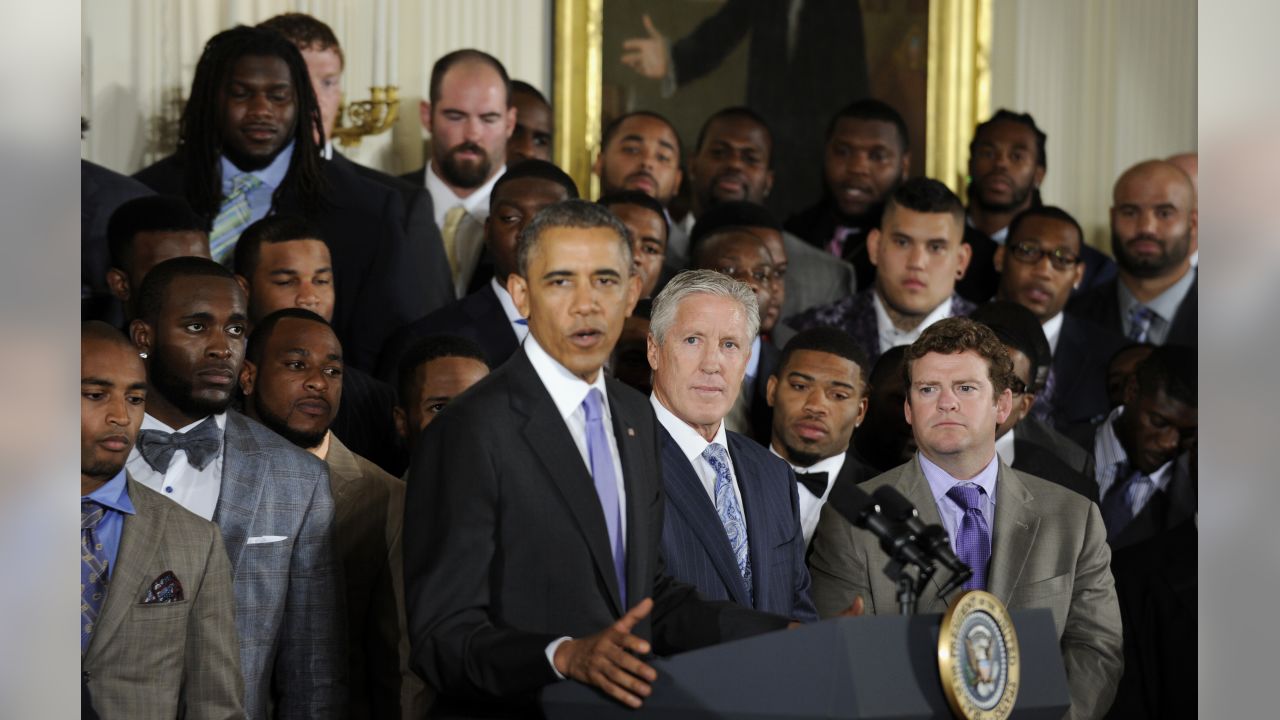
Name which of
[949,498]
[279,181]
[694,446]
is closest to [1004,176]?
[279,181]

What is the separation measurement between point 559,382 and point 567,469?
216 millimetres

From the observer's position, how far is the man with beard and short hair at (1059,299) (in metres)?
6.90

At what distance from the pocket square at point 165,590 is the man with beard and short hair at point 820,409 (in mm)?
1917

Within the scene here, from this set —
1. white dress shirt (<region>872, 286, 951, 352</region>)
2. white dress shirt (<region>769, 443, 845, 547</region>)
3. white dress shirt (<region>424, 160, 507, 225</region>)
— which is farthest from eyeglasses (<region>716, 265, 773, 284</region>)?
white dress shirt (<region>424, 160, 507, 225</region>)

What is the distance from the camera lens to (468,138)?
24.1 ft

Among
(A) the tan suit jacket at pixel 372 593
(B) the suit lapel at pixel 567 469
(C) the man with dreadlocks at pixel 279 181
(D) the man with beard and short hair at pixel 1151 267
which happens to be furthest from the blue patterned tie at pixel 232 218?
(D) the man with beard and short hair at pixel 1151 267

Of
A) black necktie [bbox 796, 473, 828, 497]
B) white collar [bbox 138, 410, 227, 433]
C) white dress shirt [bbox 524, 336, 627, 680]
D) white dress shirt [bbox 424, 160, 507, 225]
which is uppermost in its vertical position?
white dress shirt [bbox 424, 160, 507, 225]

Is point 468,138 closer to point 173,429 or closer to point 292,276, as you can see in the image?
point 292,276

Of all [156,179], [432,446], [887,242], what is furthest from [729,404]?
[156,179]

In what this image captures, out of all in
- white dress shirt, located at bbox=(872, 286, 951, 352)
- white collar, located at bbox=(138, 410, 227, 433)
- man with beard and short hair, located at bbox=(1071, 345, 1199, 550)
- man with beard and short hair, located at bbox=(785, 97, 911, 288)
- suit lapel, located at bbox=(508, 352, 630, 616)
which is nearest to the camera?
suit lapel, located at bbox=(508, 352, 630, 616)

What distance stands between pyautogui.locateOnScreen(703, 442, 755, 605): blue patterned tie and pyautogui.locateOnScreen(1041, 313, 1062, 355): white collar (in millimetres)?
2984

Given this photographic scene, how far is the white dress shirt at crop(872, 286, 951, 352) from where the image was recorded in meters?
6.56

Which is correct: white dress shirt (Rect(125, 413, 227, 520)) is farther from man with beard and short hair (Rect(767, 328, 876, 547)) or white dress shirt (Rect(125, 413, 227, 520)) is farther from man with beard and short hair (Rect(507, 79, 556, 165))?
man with beard and short hair (Rect(507, 79, 556, 165))
